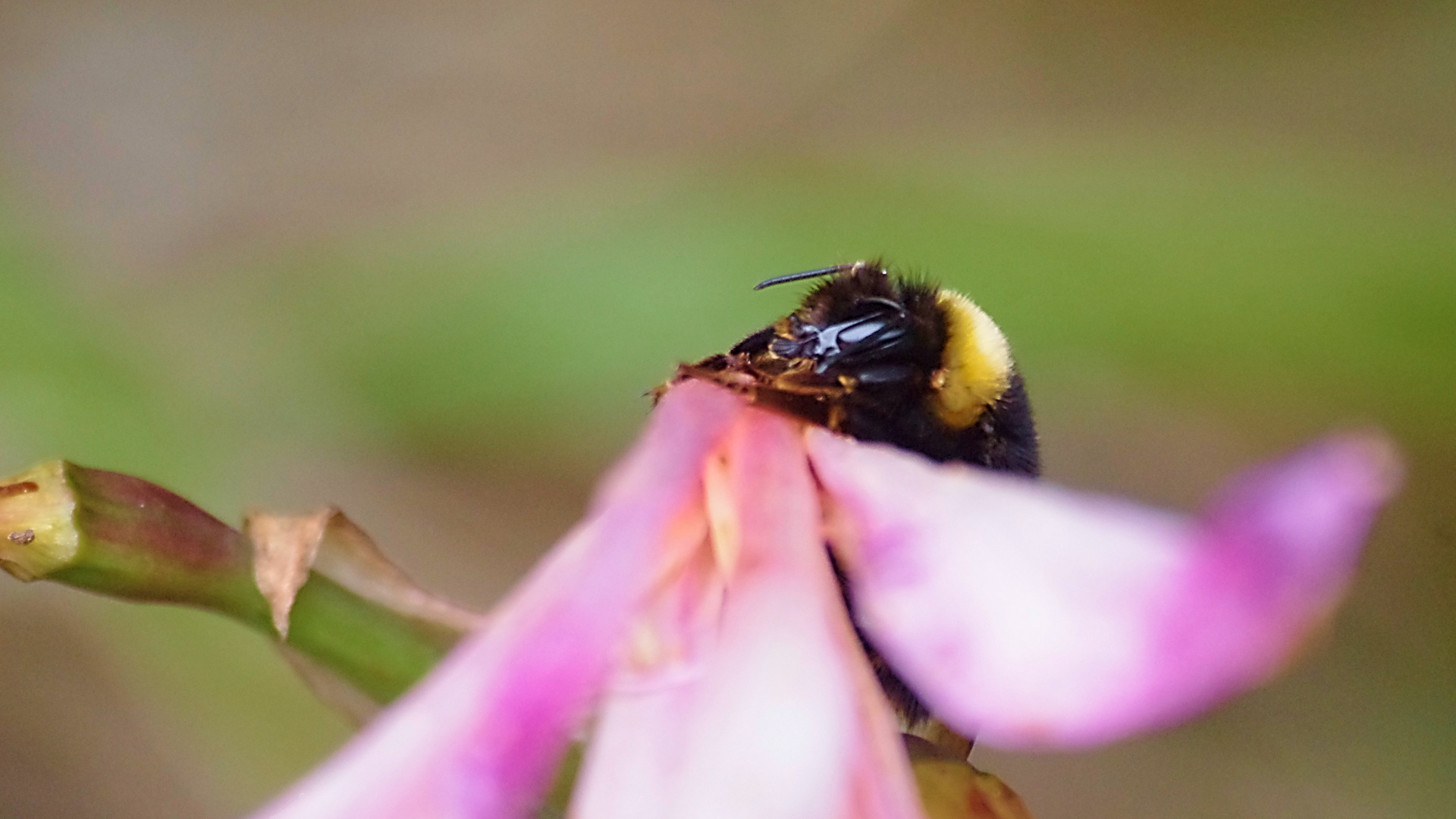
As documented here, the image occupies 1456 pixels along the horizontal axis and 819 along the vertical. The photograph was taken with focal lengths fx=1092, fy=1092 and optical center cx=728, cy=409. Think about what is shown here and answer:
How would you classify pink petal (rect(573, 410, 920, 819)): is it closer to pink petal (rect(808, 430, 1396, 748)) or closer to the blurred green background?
pink petal (rect(808, 430, 1396, 748))

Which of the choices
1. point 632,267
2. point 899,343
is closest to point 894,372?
point 899,343

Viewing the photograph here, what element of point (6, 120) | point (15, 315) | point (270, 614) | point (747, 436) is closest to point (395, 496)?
point (15, 315)

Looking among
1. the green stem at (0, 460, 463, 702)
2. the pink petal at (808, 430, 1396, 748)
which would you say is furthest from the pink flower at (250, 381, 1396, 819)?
the green stem at (0, 460, 463, 702)

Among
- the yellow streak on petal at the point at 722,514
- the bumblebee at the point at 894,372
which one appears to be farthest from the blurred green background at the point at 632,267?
the yellow streak on petal at the point at 722,514

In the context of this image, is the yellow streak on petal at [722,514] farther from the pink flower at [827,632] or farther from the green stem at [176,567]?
the green stem at [176,567]

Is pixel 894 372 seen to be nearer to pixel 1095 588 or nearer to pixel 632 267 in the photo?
pixel 1095 588

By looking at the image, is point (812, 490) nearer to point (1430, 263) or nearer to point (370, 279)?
point (1430, 263)

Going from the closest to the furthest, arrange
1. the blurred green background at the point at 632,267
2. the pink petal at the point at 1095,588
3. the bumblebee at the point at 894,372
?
the pink petal at the point at 1095,588, the bumblebee at the point at 894,372, the blurred green background at the point at 632,267
